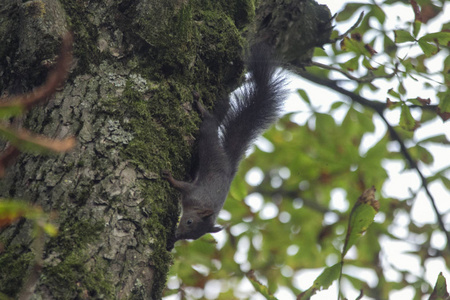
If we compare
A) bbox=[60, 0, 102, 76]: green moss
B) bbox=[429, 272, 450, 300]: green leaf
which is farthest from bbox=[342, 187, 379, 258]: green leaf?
bbox=[60, 0, 102, 76]: green moss

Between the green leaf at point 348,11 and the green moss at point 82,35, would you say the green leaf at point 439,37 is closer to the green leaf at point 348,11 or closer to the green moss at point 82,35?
the green leaf at point 348,11

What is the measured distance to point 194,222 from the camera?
3.80 metres

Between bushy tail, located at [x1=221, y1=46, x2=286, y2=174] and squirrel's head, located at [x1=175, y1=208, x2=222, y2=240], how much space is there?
1.59 feet

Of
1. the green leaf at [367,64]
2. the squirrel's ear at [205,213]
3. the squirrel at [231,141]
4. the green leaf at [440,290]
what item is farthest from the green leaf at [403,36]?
the squirrel's ear at [205,213]

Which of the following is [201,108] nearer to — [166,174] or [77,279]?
[166,174]

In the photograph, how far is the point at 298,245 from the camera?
4.96 m

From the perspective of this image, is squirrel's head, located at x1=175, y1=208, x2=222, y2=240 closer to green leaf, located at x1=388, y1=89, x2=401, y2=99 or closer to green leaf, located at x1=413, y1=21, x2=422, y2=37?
green leaf, located at x1=388, y1=89, x2=401, y2=99

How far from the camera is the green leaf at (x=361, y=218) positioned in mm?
2240

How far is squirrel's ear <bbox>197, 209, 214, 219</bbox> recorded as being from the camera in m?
3.76

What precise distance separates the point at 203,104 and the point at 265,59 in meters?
0.87

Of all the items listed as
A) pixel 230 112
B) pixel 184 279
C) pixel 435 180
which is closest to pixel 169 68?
pixel 230 112

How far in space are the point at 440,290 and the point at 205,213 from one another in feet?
6.86

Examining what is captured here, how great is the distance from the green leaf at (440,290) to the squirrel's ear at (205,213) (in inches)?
80.8

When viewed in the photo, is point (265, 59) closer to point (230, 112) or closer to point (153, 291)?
point (230, 112)
